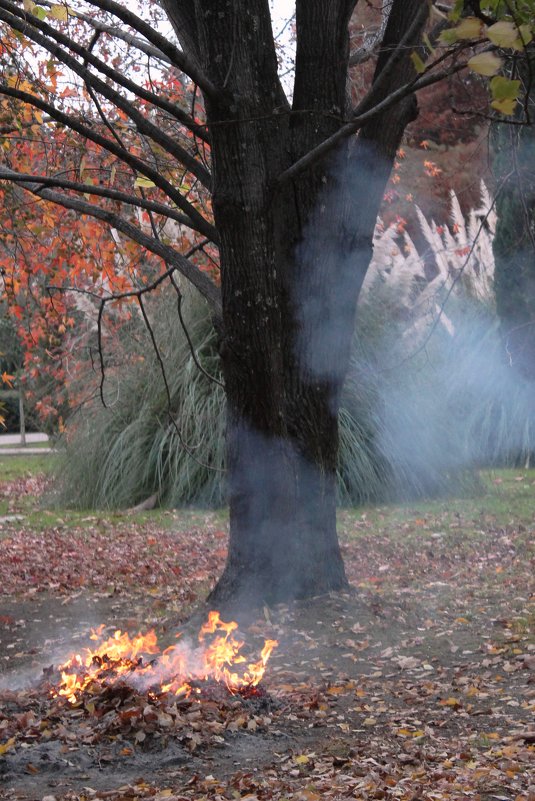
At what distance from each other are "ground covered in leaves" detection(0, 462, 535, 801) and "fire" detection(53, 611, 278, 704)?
10 cm

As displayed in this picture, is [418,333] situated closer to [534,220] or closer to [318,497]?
[534,220]

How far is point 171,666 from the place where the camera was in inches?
181

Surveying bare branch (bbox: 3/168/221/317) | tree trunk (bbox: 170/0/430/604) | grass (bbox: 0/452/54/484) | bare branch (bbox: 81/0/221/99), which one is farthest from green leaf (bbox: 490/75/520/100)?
grass (bbox: 0/452/54/484)

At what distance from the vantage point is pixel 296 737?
4156 millimetres

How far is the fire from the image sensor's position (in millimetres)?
4355

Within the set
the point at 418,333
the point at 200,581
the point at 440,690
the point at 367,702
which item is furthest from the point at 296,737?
the point at 418,333

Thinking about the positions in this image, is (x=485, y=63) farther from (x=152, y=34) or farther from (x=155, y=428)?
(x=155, y=428)

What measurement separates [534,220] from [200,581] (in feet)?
25.2

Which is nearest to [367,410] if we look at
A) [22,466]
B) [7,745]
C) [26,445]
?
[7,745]

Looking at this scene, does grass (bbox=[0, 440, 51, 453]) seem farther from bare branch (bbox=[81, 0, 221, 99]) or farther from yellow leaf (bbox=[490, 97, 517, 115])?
yellow leaf (bbox=[490, 97, 517, 115])

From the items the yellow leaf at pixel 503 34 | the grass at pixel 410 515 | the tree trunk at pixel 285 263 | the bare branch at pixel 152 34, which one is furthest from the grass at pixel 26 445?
the yellow leaf at pixel 503 34

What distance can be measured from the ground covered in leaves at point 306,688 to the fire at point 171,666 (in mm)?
105

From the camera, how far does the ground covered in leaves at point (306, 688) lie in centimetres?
367

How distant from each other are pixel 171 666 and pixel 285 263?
233cm
